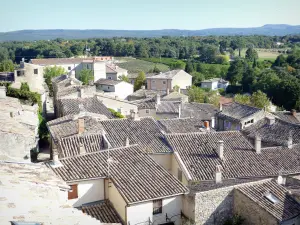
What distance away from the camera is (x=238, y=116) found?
38906mm

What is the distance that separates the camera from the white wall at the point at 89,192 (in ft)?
58.4

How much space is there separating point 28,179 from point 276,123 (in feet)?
83.2

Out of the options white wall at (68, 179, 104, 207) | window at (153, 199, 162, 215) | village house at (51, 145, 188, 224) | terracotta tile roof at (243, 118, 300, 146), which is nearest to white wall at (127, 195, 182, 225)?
village house at (51, 145, 188, 224)

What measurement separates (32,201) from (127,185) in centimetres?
Answer: 787

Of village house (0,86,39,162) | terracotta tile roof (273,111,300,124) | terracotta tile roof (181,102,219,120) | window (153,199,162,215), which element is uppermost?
village house (0,86,39,162)

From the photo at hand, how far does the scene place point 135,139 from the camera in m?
24.8

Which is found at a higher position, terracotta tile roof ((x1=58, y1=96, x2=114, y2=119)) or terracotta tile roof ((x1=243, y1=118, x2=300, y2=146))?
terracotta tile roof ((x1=58, y1=96, x2=114, y2=119))

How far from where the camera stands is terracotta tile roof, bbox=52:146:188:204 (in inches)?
667

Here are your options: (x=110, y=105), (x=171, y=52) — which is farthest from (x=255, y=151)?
(x=171, y=52)

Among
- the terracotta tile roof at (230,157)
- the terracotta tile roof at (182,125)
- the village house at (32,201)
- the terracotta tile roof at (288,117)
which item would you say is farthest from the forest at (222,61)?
the village house at (32,201)

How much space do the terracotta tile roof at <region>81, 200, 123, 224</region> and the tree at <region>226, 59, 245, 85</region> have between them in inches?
3299

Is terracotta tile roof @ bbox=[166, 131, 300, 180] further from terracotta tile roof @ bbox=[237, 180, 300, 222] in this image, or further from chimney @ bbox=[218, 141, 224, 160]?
terracotta tile roof @ bbox=[237, 180, 300, 222]

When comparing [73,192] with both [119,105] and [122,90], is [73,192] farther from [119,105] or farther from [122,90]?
[122,90]

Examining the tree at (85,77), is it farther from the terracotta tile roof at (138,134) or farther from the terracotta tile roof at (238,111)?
the terracotta tile roof at (138,134)
